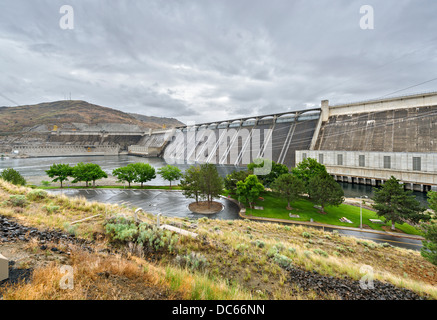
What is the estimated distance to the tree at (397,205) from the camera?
62.5ft

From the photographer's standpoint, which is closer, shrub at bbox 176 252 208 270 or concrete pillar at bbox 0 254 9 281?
concrete pillar at bbox 0 254 9 281

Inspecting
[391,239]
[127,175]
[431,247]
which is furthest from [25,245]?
[127,175]

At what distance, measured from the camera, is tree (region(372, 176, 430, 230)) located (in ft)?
62.5

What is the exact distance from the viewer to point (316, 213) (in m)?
24.2

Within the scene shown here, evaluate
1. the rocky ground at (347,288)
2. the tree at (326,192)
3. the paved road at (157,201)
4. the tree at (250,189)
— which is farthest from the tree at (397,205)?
the rocky ground at (347,288)

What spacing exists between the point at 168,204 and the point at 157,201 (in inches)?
86.7

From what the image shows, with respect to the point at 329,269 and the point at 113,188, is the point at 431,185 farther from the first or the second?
the point at 113,188

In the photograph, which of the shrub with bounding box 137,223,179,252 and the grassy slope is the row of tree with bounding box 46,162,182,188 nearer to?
the grassy slope

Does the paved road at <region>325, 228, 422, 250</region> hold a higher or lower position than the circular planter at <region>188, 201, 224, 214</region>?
lower

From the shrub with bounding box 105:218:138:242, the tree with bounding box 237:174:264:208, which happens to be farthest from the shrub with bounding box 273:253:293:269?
the tree with bounding box 237:174:264:208

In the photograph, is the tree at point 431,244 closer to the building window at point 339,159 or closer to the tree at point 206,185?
the tree at point 206,185

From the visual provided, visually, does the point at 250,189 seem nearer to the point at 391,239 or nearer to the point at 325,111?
the point at 391,239
